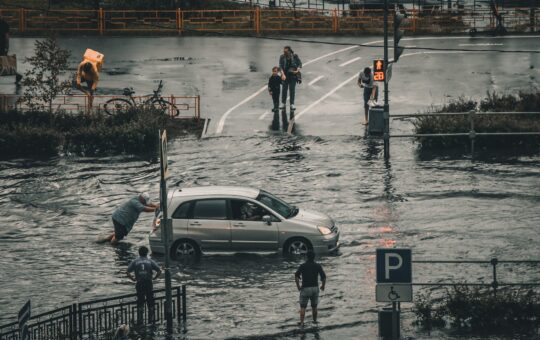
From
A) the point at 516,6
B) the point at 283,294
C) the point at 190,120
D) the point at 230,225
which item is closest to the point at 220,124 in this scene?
the point at 190,120

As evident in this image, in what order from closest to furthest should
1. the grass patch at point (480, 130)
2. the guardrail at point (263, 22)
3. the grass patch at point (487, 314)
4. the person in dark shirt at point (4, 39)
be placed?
the grass patch at point (487, 314) → the grass patch at point (480, 130) → the person in dark shirt at point (4, 39) → the guardrail at point (263, 22)

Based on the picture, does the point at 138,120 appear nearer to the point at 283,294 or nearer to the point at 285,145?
the point at 285,145

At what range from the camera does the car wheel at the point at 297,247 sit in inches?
1059

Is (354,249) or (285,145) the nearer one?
(354,249)

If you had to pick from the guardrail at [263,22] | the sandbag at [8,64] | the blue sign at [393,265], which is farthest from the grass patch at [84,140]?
the blue sign at [393,265]

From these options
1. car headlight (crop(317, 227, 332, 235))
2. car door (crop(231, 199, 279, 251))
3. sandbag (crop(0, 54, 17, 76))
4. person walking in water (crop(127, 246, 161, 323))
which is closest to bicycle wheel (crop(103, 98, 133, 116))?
sandbag (crop(0, 54, 17, 76))

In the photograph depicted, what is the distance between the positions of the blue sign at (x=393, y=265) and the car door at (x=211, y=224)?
20.9 ft

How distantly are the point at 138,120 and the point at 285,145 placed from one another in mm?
4427

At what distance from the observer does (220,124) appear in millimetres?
39969

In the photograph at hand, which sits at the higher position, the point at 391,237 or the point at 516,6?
the point at 516,6

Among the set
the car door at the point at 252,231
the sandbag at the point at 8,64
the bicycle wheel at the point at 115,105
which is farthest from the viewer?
the sandbag at the point at 8,64

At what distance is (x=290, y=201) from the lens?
31.5 meters

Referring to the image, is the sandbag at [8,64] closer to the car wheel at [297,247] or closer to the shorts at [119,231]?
the shorts at [119,231]

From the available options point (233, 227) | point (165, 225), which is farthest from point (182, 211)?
point (165, 225)
